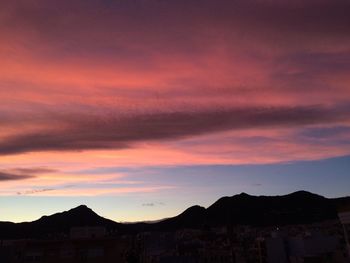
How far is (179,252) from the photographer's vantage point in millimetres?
126812

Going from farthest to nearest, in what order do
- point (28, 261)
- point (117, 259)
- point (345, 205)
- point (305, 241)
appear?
point (305, 241)
point (117, 259)
point (28, 261)
point (345, 205)

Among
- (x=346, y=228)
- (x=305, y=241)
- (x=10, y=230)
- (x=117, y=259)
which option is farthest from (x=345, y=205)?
(x=10, y=230)

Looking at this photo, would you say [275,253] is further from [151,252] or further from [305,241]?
[151,252]

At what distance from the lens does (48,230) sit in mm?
183250

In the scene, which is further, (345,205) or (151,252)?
(151,252)

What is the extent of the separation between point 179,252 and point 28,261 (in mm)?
68006

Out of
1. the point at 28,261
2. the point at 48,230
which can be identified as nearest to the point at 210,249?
the point at 28,261

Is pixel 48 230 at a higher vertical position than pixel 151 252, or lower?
higher

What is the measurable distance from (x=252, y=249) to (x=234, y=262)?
634 centimetres

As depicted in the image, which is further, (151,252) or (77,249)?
(151,252)

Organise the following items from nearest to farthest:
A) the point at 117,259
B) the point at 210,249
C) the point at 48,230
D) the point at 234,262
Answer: the point at 117,259
the point at 234,262
the point at 210,249
the point at 48,230

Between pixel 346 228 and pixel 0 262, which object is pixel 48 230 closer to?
pixel 0 262

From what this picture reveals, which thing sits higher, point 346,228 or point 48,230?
point 48,230

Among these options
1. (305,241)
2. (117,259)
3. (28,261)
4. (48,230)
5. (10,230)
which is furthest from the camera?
(48,230)
